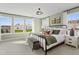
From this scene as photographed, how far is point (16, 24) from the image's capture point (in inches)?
288

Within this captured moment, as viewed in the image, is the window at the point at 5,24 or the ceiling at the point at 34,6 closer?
the ceiling at the point at 34,6

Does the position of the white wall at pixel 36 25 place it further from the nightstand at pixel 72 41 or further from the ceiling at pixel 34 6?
the nightstand at pixel 72 41

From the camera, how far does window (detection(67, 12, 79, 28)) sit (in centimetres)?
482

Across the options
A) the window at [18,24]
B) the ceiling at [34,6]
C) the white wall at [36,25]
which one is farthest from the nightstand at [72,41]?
the window at [18,24]

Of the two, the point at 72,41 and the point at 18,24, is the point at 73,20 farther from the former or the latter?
the point at 18,24

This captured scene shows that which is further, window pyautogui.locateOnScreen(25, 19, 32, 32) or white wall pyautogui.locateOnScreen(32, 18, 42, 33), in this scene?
white wall pyautogui.locateOnScreen(32, 18, 42, 33)

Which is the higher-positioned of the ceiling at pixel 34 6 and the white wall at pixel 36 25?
the ceiling at pixel 34 6

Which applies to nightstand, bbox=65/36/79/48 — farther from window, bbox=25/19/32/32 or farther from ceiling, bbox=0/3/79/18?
window, bbox=25/19/32/32

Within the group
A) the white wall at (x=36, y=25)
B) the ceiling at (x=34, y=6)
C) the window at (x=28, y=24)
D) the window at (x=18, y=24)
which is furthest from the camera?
the white wall at (x=36, y=25)

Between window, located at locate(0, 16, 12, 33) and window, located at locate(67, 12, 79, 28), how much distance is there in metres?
4.15

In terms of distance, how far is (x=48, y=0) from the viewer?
2.40 m

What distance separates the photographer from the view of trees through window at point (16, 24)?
6551 millimetres

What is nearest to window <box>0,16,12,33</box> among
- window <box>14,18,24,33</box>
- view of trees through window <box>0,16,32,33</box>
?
view of trees through window <box>0,16,32,33</box>

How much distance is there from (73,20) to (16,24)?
4.27m
